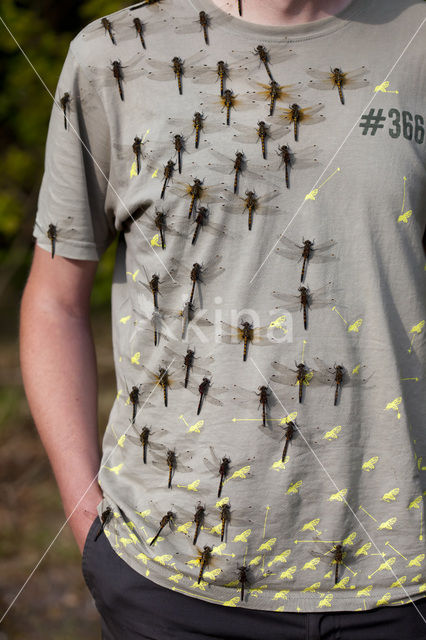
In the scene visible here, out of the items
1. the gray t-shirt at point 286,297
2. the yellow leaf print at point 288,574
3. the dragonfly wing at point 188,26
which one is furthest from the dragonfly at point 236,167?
the yellow leaf print at point 288,574

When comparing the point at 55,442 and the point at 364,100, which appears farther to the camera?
the point at 55,442

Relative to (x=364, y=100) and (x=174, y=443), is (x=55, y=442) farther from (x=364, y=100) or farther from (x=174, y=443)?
(x=364, y=100)

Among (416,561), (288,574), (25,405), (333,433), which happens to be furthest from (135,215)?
(25,405)

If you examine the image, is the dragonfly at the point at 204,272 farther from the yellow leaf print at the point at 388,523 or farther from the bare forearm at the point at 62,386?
the yellow leaf print at the point at 388,523

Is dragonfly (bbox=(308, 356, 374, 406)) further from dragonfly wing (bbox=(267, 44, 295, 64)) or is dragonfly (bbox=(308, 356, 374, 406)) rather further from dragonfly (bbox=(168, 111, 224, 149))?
dragonfly wing (bbox=(267, 44, 295, 64))

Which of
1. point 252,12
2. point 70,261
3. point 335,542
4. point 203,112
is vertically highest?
point 252,12

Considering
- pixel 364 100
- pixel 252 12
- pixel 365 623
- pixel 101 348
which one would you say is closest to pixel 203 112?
pixel 252 12
